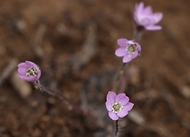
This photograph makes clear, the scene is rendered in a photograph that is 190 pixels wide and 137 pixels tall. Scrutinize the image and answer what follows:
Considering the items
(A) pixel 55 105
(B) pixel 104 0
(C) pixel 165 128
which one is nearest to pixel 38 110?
(A) pixel 55 105

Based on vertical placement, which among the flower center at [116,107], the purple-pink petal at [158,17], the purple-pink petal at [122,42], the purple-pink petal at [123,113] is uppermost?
the purple-pink petal at [158,17]

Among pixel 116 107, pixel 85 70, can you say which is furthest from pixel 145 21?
pixel 85 70

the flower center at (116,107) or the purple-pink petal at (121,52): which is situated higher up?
the purple-pink petal at (121,52)

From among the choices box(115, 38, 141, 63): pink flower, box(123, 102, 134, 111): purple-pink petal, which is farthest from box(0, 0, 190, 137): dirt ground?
box(115, 38, 141, 63): pink flower

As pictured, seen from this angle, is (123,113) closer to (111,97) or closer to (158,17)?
(111,97)

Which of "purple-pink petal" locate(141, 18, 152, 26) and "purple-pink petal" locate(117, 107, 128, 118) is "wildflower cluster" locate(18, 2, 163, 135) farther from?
"purple-pink petal" locate(141, 18, 152, 26)

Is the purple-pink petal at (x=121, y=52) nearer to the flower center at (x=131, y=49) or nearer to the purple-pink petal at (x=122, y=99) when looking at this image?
the flower center at (x=131, y=49)

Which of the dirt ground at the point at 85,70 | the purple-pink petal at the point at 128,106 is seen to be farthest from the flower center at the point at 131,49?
the dirt ground at the point at 85,70
